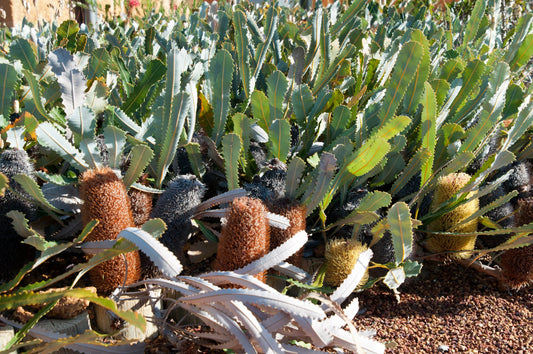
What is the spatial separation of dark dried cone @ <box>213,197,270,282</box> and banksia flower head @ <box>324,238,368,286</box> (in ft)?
0.83

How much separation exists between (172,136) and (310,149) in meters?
0.49

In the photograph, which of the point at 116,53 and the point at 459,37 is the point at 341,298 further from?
the point at 459,37

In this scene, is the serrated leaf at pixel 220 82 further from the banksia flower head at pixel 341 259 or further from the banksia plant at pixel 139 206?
the banksia flower head at pixel 341 259

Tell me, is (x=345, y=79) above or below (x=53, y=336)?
above

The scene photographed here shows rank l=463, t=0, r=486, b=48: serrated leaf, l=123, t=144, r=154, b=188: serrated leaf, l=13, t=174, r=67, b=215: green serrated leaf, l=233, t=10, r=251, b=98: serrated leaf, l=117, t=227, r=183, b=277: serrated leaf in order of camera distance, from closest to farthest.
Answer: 1. l=117, t=227, r=183, b=277: serrated leaf
2. l=13, t=174, r=67, b=215: green serrated leaf
3. l=123, t=144, r=154, b=188: serrated leaf
4. l=233, t=10, r=251, b=98: serrated leaf
5. l=463, t=0, r=486, b=48: serrated leaf

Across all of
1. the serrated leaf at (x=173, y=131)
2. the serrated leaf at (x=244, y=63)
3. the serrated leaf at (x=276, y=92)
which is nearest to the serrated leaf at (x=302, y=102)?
the serrated leaf at (x=276, y=92)

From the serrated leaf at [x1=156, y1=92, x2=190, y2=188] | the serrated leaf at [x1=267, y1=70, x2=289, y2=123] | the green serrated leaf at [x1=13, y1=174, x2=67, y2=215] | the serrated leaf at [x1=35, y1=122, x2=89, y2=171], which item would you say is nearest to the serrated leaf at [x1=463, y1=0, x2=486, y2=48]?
the serrated leaf at [x1=267, y1=70, x2=289, y2=123]

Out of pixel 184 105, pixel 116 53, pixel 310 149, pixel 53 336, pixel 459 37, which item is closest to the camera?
pixel 53 336

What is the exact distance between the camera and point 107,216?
3.82ft

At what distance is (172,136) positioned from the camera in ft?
4.36

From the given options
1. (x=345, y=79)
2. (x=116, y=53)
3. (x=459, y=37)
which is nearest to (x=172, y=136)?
(x=116, y=53)

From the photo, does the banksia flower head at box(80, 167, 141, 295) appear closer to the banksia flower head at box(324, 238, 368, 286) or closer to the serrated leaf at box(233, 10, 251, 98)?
the banksia flower head at box(324, 238, 368, 286)

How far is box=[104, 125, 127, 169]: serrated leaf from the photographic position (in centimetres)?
124

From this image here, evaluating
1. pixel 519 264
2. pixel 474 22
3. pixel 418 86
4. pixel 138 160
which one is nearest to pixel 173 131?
pixel 138 160
